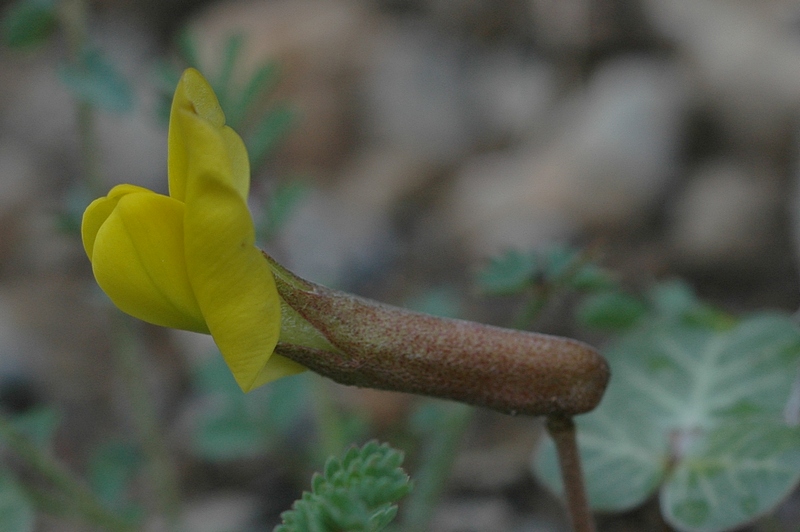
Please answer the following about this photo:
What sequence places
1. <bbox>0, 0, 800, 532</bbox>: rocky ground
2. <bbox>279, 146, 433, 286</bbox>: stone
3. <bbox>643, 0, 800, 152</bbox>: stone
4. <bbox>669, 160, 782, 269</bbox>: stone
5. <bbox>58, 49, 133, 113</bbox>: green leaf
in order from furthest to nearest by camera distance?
1. <bbox>279, 146, 433, 286</bbox>: stone
2. <bbox>643, 0, 800, 152</bbox>: stone
3. <bbox>669, 160, 782, 269</bbox>: stone
4. <bbox>0, 0, 800, 532</bbox>: rocky ground
5. <bbox>58, 49, 133, 113</bbox>: green leaf

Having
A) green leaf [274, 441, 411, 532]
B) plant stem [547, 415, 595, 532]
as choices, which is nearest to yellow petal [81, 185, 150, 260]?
green leaf [274, 441, 411, 532]

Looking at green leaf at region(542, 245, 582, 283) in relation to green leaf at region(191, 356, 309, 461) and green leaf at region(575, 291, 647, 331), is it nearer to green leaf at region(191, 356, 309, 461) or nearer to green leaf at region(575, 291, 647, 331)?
green leaf at region(575, 291, 647, 331)

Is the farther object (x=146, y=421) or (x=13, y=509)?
(x=146, y=421)

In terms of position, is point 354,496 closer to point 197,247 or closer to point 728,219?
point 197,247

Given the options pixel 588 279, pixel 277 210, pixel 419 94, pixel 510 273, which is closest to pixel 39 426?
pixel 277 210

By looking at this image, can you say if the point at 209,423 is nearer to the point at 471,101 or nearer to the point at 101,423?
the point at 101,423
